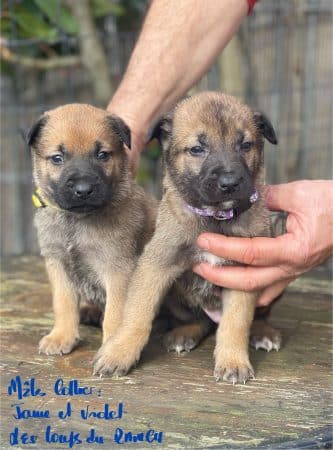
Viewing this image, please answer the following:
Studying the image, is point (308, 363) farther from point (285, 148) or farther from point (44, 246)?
point (285, 148)

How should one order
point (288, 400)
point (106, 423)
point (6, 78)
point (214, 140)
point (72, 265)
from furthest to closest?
1. point (6, 78)
2. point (72, 265)
3. point (214, 140)
4. point (288, 400)
5. point (106, 423)

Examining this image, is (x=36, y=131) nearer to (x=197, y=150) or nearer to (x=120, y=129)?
(x=120, y=129)

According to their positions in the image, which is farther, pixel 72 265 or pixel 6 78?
pixel 6 78

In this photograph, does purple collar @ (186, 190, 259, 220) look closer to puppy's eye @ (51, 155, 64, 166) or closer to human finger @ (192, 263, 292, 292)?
human finger @ (192, 263, 292, 292)

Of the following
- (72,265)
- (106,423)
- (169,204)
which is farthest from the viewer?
(72,265)

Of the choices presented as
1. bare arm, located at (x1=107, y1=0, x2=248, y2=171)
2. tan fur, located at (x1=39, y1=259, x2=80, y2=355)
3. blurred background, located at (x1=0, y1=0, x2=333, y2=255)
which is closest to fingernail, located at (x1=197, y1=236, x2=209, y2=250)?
tan fur, located at (x1=39, y1=259, x2=80, y2=355)

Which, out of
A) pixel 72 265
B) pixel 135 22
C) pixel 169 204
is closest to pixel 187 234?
pixel 169 204
